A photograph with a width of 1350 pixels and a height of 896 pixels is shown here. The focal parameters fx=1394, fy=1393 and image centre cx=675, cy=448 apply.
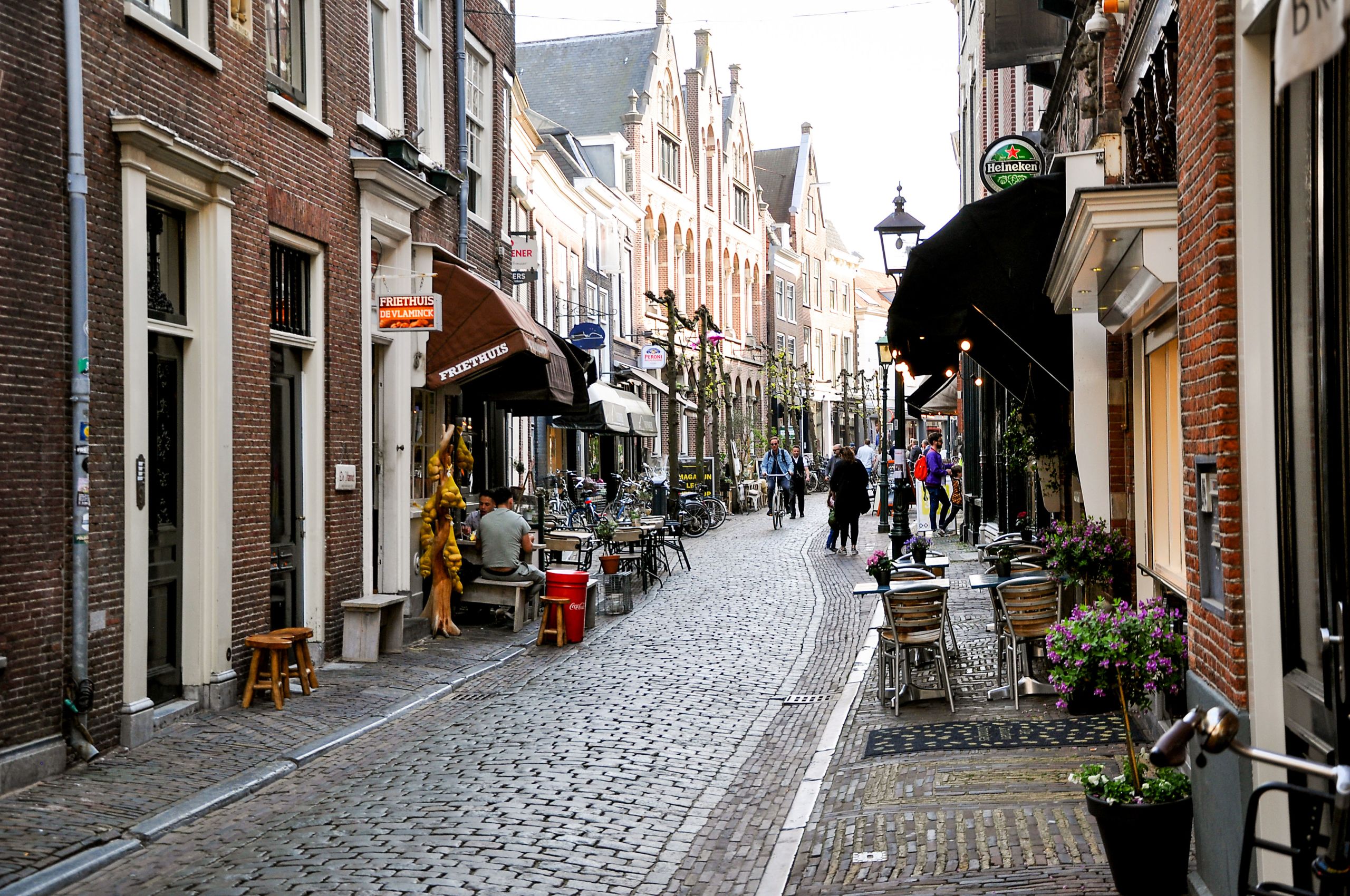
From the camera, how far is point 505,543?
1463 centimetres

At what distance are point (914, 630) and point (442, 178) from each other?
8263 mm

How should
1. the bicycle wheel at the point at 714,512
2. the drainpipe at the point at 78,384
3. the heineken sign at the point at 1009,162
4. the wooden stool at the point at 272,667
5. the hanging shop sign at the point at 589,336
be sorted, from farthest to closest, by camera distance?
the bicycle wheel at the point at 714,512 < the hanging shop sign at the point at 589,336 < the heineken sign at the point at 1009,162 < the wooden stool at the point at 272,667 < the drainpipe at the point at 78,384

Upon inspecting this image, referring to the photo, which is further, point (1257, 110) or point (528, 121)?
point (528, 121)

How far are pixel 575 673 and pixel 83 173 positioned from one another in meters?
5.70

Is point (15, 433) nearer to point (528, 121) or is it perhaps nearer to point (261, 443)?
point (261, 443)

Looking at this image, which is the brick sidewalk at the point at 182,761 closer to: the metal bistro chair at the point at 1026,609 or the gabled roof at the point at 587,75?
the metal bistro chair at the point at 1026,609

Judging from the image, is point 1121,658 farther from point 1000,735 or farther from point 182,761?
point 182,761

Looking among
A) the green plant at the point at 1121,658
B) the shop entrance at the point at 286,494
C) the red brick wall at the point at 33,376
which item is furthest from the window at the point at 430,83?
the green plant at the point at 1121,658

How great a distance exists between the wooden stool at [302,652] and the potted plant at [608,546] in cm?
645

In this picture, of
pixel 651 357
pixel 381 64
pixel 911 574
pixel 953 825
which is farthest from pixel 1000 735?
pixel 651 357

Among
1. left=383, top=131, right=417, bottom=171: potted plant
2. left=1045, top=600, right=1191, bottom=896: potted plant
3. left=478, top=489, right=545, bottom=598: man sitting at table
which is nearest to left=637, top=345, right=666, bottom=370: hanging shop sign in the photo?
left=478, top=489, right=545, bottom=598: man sitting at table

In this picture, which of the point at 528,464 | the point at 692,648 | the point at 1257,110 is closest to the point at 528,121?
the point at 528,464

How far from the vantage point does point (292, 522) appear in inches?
469

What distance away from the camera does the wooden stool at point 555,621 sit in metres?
13.4
